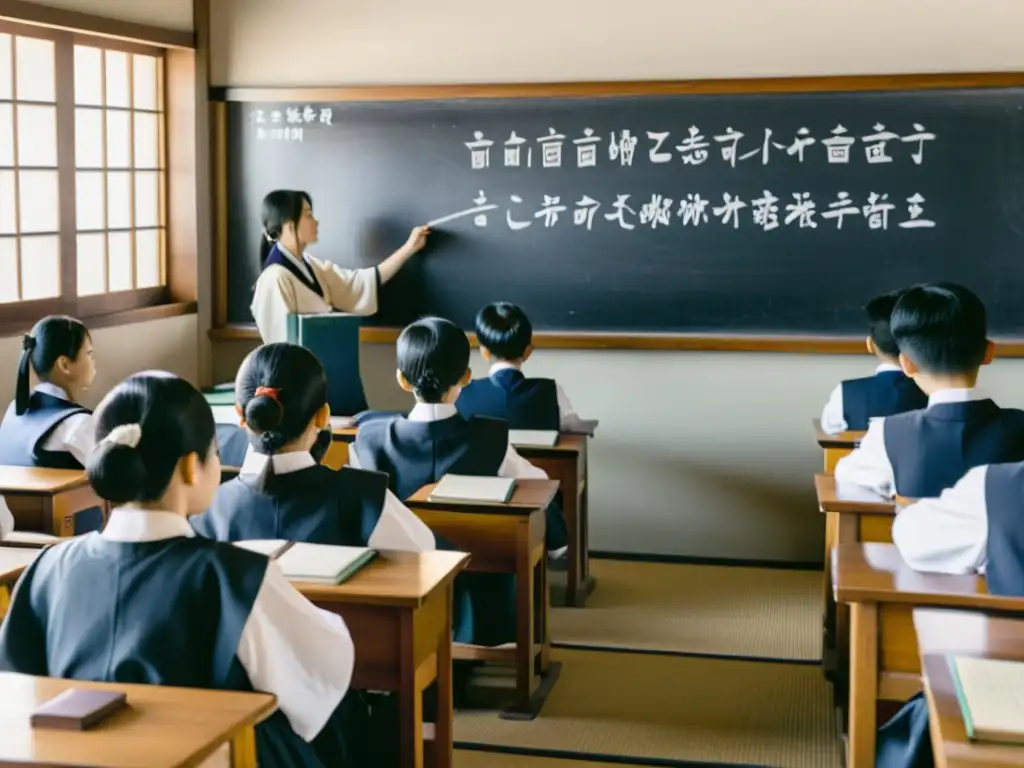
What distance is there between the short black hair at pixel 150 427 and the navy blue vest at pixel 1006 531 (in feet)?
4.69

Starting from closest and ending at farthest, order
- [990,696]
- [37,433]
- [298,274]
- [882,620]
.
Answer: [990,696], [882,620], [37,433], [298,274]

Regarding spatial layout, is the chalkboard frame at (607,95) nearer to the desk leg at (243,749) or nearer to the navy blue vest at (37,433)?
the navy blue vest at (37,433)

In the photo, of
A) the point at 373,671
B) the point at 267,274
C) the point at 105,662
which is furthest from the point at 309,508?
the point at 267,274

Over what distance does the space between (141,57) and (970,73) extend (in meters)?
3.23

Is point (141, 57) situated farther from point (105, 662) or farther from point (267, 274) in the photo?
point (105, 662)

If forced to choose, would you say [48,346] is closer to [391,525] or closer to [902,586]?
[391,525]

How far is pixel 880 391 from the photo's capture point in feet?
14.5

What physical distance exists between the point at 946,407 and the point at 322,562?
4.84 ft

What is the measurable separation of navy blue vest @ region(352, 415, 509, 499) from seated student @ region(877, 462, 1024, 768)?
4.45 feet

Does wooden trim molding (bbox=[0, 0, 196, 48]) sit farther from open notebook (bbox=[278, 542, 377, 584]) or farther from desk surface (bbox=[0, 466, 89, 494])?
open notebook (bbox=[278, 542, 377, 584])

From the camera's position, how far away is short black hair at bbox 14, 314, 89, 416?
3.86 meters

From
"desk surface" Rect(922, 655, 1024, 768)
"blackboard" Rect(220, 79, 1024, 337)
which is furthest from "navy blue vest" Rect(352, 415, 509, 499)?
"desk surface" Rect(922, 655, 1024, 768)

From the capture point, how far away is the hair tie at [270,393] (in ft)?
8.44

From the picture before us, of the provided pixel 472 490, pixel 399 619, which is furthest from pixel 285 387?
pixel 472 490
